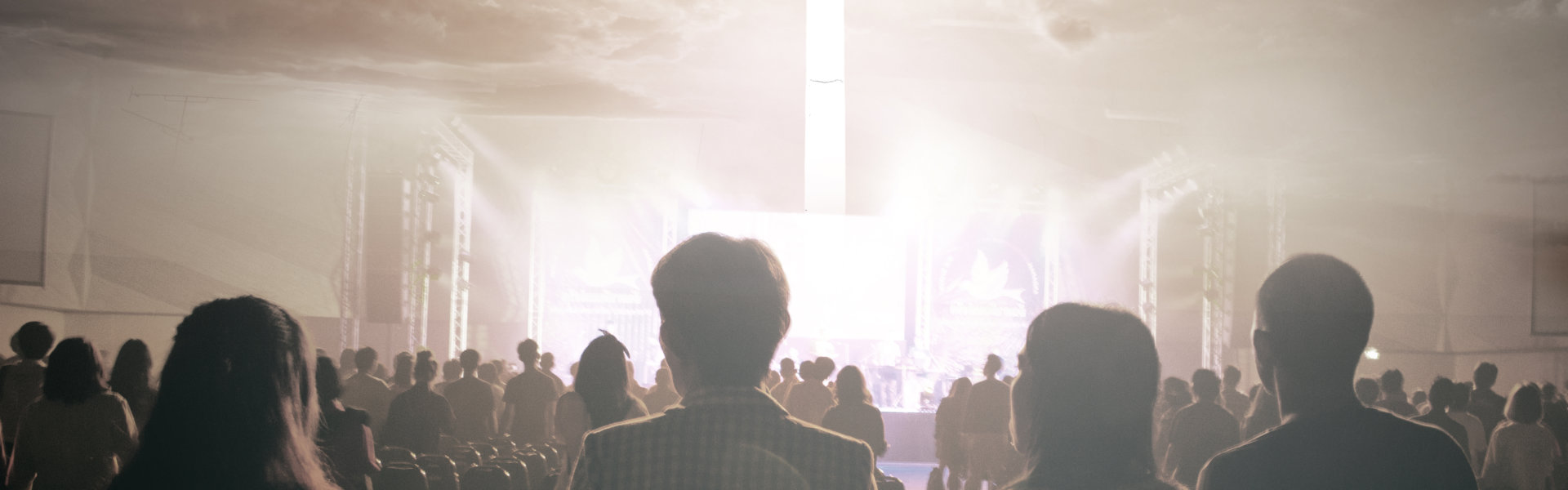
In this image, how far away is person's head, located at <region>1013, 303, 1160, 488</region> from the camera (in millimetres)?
1188

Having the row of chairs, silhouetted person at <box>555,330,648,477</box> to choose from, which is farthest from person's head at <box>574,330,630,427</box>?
the row of chairs

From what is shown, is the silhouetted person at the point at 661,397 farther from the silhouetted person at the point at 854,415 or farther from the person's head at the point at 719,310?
the person's head at the point at 719,310

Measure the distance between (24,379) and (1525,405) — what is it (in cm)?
704

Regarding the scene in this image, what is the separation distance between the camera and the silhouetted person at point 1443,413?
427cm

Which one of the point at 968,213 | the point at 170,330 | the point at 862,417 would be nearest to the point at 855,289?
the point at 968,213

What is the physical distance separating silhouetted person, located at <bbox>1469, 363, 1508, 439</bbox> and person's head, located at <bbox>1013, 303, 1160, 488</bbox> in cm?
538

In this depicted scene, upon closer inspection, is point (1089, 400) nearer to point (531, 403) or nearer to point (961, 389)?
point (531, 403)

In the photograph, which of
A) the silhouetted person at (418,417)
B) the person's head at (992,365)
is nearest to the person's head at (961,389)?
the person's head at (992,365)

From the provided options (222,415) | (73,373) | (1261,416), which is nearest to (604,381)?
(222,415)

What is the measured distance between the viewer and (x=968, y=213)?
39.5ft

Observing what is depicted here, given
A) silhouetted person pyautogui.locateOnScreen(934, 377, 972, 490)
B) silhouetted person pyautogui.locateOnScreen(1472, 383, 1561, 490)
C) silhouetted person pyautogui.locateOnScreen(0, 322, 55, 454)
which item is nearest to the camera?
silhouetted person pyautogui.locateOnScreen(0, 322, 55, 454)

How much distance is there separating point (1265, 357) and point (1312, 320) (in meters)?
0.09

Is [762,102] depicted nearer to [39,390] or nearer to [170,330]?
[170,330]

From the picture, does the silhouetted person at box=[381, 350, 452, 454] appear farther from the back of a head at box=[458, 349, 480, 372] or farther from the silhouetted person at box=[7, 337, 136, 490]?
the silhouetted person at box=[7, 337, 136, 490]
